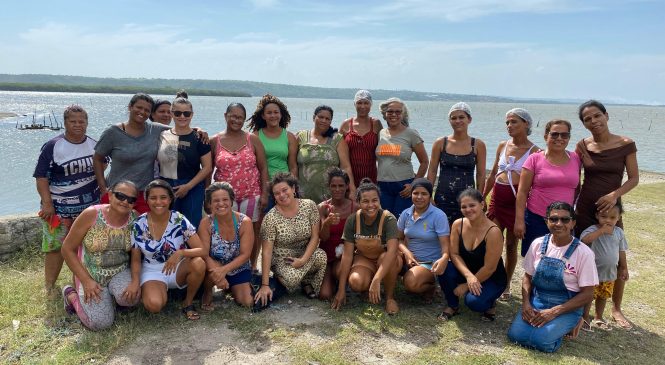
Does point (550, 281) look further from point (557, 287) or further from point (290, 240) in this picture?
point (290, 240)

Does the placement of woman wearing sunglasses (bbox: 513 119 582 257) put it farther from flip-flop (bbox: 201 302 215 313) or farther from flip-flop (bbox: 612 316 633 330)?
flip-flop (bbox: 201 302 215 313)

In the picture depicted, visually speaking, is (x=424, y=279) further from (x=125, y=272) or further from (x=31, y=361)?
(x=31, y=361)

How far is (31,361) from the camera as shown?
12.7ft

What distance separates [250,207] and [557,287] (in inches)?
135

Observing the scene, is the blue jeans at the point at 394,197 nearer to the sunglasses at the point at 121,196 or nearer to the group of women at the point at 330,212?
the group of women at the point at 330,212

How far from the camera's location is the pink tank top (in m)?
5.45

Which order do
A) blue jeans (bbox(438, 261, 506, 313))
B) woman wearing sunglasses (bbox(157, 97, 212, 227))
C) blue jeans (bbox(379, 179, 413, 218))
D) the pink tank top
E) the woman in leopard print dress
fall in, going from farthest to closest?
1. blue jeans (bbox(379, 179, 413, 218))
2. the pink tank top
3. woman wearing sunglasses (bbox(157, 97, 212, 227))
4. the woman in leopard print dress
5. blue jeans (bbox(438, 261, 506, 313))

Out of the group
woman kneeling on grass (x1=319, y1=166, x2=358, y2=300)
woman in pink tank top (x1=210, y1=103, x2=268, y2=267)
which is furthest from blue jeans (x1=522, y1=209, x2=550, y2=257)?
woman in pink tank top (x1=210, y1=103, x2=268, y2=267)

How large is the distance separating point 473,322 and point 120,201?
3.81 metres

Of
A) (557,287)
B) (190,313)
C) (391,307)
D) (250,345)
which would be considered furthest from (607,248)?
(190,313)

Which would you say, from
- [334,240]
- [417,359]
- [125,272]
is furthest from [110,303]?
[417,359]

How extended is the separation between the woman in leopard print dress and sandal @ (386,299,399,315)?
83 centimetres

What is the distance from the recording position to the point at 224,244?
16.4 feet

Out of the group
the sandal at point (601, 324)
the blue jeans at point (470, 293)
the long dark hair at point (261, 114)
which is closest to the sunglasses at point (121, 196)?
the long dark hair at point (261, 114)
